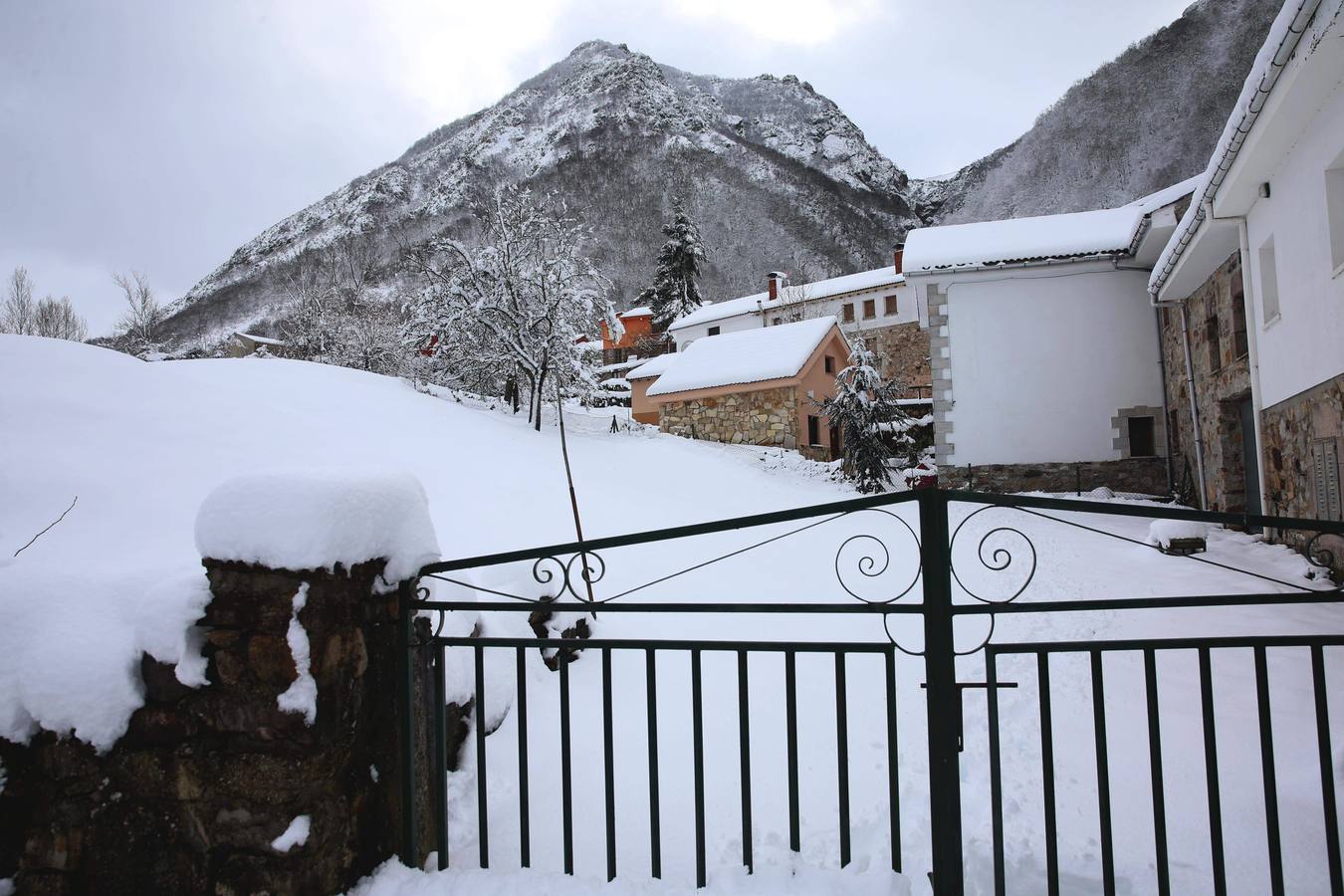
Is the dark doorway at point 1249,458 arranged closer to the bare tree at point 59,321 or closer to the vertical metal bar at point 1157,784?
the vertical metal bar at point 1157,784

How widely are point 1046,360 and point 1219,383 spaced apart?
3.80m

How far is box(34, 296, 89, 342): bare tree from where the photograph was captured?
2497 centimetres

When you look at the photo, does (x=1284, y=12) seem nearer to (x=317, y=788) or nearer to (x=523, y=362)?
(x=317, y=788)

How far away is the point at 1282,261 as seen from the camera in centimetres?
642

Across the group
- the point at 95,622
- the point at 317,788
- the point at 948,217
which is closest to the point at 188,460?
the point at 95,622

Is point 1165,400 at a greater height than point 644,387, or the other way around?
point 644,387

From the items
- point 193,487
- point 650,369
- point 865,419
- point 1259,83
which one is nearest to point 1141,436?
point 865,419

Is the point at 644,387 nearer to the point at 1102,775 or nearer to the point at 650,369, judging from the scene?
the point at 650,369

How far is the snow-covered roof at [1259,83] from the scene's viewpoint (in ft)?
13.7

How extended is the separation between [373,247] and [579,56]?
3406 inches

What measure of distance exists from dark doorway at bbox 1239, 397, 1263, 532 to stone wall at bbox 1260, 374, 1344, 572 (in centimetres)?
166

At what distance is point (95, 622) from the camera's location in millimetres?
2213

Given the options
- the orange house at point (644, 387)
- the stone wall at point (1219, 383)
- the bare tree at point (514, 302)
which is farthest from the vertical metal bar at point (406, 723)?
the orange house at point (644, 387)

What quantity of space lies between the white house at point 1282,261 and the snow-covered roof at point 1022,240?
3.61 meters
